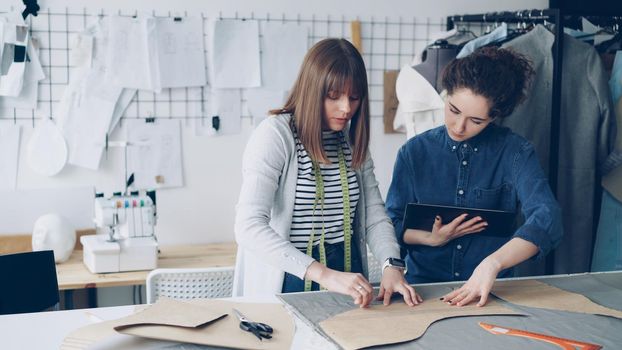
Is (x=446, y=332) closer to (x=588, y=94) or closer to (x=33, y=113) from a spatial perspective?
(x=588, y=94)

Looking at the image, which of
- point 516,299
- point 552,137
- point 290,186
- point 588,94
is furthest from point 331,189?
point 588,94

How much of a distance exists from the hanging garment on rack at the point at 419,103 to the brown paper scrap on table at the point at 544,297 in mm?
1006

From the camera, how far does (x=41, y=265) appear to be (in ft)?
6.56

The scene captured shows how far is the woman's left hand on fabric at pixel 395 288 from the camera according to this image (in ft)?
5.63

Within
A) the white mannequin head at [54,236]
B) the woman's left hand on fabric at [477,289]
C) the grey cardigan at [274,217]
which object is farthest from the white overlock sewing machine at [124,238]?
the woman's left hand on fabric at [477,289]

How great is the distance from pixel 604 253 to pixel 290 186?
59.4 inches

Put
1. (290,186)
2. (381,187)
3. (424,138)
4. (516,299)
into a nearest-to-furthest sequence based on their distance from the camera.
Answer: (516,299)
(290,186)
(424,138)
(381,187)

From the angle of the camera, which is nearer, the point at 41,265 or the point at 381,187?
the point at 41,265

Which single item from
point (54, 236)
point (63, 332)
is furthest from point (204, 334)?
point (54, 236)

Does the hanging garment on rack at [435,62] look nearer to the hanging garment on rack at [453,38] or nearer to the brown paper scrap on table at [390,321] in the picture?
the hanging garment on rack at [453,38]

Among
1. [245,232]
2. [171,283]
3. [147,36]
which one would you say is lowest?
[171,283]

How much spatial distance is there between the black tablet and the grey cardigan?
0.31 feet

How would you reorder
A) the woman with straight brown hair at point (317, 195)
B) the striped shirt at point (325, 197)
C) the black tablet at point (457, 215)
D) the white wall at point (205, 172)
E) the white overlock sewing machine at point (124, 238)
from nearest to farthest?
the woman with straight brown hair at point (317, 195) < the striped shirt at point (325, 197) < the black tablet at point (457, 215) < the white overlock sewing machine at point (124, 238) < the white wall at point (205, 172)

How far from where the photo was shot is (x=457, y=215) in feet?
6.71
